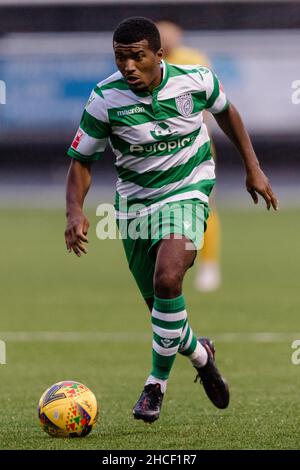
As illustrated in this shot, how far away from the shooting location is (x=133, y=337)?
10344mm

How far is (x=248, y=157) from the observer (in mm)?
6844

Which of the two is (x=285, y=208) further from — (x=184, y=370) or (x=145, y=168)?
(x=145, y=168)

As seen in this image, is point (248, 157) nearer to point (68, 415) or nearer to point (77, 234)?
point (77, 234)

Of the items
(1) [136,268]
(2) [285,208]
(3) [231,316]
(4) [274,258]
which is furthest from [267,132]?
(1) [136,268]

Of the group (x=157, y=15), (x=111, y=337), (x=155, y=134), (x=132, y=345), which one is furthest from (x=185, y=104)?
(x=157, y=15)

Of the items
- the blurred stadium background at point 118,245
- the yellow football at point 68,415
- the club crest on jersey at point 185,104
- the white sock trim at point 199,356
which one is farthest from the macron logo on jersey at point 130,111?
the blurred stadium background at point 118,245

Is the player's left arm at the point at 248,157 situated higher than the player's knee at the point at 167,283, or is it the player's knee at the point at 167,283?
the player's left arm at the point at 248,157

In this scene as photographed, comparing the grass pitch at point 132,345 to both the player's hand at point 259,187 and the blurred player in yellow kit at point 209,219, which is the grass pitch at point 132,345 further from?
the player's hand at point 259,187

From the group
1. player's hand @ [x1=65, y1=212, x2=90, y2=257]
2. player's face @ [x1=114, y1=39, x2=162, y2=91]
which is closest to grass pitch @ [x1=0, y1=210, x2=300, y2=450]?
player's hand @ [x1=65, y1=212, x2=90, y2=257]

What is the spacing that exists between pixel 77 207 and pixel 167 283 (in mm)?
659

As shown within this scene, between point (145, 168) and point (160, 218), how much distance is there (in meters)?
0.30

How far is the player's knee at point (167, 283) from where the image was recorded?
246 inches

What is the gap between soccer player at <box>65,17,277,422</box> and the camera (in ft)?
20.8

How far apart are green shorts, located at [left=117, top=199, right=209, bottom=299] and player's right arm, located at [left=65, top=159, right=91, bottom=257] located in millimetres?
380
